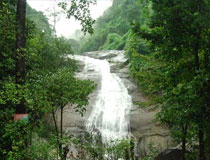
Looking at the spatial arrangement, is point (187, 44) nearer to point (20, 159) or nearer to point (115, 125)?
point (20, 159)

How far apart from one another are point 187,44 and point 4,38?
498 cm

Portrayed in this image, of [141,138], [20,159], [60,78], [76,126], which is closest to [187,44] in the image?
[60,78]

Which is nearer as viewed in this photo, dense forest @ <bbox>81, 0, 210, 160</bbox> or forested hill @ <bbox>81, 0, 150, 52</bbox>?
dense forest @ <bbox>81, 0, 210, 160</bbox>

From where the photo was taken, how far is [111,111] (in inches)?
672

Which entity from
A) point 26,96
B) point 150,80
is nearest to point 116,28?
point 150,80

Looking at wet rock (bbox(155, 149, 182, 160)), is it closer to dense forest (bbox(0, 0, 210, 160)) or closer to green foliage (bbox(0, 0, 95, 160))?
dense forest (bbox(0, 0, 210, 160))

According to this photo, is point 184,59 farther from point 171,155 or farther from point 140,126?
point 140,126

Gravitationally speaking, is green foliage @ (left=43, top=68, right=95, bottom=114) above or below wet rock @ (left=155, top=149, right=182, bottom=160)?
above

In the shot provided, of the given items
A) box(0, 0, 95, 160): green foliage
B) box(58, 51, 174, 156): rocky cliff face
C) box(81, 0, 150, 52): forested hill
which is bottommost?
box(58, 51, 174, 156): rocky cliff face

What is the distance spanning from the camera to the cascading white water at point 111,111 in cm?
1504

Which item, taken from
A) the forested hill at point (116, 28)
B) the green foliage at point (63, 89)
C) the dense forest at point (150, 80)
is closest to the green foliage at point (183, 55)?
the dense forest at point (150, 80)

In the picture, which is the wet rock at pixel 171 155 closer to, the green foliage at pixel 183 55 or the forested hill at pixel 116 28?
the green foliage at pixel 183 55

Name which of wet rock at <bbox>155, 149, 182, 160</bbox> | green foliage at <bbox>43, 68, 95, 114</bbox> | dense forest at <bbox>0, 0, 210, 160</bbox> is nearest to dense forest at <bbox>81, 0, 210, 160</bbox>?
dense forest at <bbox>0, 0, 210, 160</bbox>

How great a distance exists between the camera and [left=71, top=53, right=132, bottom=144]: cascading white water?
15039 mm
